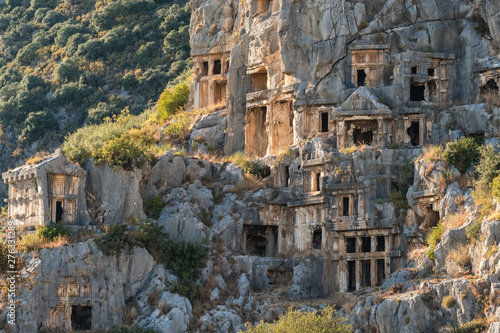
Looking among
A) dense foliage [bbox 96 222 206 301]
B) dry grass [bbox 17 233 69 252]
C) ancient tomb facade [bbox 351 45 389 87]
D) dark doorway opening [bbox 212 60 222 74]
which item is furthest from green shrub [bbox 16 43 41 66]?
dry grass [bbox 17 233 69 252]

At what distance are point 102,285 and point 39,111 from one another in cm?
4956

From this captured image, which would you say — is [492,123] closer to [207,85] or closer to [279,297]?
[279,297]

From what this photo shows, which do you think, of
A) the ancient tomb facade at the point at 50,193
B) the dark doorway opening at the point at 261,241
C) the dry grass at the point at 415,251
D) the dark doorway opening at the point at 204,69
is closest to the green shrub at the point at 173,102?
the dark doorway opening at the point at 204,69

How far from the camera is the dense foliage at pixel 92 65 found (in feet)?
349

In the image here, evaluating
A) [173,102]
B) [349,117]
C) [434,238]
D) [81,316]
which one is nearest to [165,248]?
[81,316]

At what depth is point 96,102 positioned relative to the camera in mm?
107625

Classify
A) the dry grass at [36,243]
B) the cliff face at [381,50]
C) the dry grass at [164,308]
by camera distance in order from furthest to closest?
the cliff face at [381,50]
the dry grass at [36,243]
the dry grass at [164,308]

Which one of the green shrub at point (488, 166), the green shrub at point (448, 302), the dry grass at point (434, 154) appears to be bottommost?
the green shrub at point (448, 302)

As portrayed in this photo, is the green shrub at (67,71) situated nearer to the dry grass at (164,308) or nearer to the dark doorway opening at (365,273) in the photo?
the dark doorway opening at (365,273)

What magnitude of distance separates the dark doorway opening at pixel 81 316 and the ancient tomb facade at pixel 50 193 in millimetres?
4915

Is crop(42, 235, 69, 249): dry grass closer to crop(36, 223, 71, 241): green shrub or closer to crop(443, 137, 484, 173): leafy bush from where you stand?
crop(36, 223, 71, 241): green shrub

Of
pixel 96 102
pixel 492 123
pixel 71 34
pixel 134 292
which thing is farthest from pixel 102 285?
pixel 71 34

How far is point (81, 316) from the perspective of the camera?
206 feet

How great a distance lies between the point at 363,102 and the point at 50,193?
2013 cm
